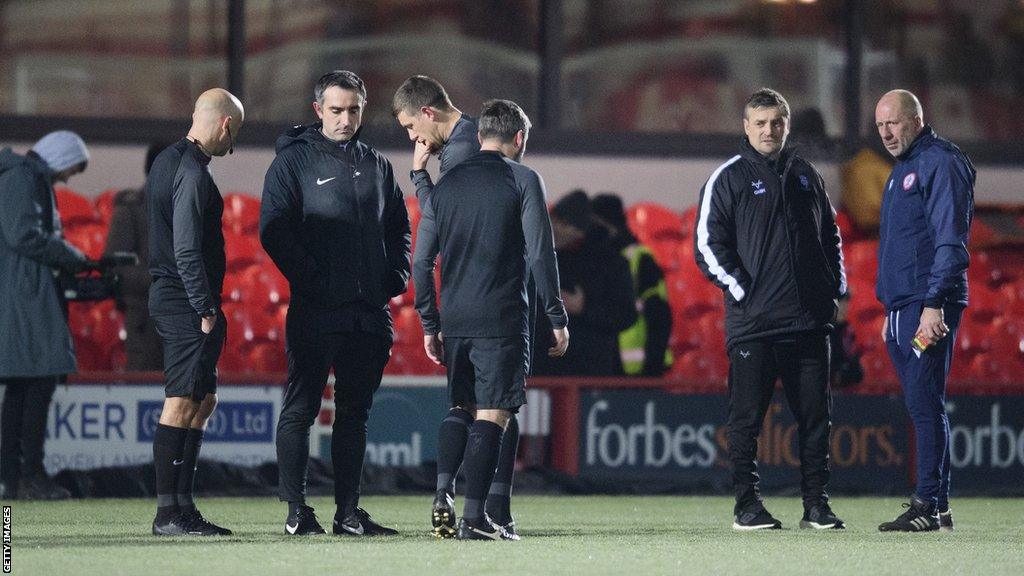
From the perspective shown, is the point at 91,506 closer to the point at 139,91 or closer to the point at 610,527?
the point at 610,527

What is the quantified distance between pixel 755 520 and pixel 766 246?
3.68ft

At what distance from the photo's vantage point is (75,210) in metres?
11.8

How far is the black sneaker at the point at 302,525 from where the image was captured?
6.82 m

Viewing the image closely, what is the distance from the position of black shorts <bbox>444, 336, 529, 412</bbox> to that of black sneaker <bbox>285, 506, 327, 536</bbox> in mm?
834

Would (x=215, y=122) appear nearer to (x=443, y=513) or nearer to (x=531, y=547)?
(x=443, y=513)

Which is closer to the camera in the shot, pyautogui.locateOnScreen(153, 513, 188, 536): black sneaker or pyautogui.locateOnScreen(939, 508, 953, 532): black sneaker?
pyautogui.locateOnScreen(153, 513, 188, 536): black sneaker

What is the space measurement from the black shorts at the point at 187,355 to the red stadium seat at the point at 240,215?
16.7 ft

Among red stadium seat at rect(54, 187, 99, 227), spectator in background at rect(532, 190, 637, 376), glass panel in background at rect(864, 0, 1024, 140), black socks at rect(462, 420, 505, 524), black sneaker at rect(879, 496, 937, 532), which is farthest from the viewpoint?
glass panel in background at rect(864, 0, 1024, 140)

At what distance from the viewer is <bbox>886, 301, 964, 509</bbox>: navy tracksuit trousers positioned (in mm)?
7199

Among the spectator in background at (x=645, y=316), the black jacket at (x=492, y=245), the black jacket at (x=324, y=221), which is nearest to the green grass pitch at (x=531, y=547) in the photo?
the black jacket at (x=492, y=245)

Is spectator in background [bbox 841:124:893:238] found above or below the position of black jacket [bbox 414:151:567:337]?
above

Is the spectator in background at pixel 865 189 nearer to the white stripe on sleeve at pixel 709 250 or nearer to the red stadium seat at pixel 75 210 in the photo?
the red stadium seat at pixel 75 210

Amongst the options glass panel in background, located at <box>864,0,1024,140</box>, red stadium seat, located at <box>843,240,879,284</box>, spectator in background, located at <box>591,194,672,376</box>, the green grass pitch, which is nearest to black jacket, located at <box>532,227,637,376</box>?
spectator in background, located at <box>591,194,672,376</box>

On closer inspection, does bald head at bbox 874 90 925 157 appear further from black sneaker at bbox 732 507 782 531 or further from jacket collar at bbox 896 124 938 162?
black sneaker at bbox 732 507 782 531
